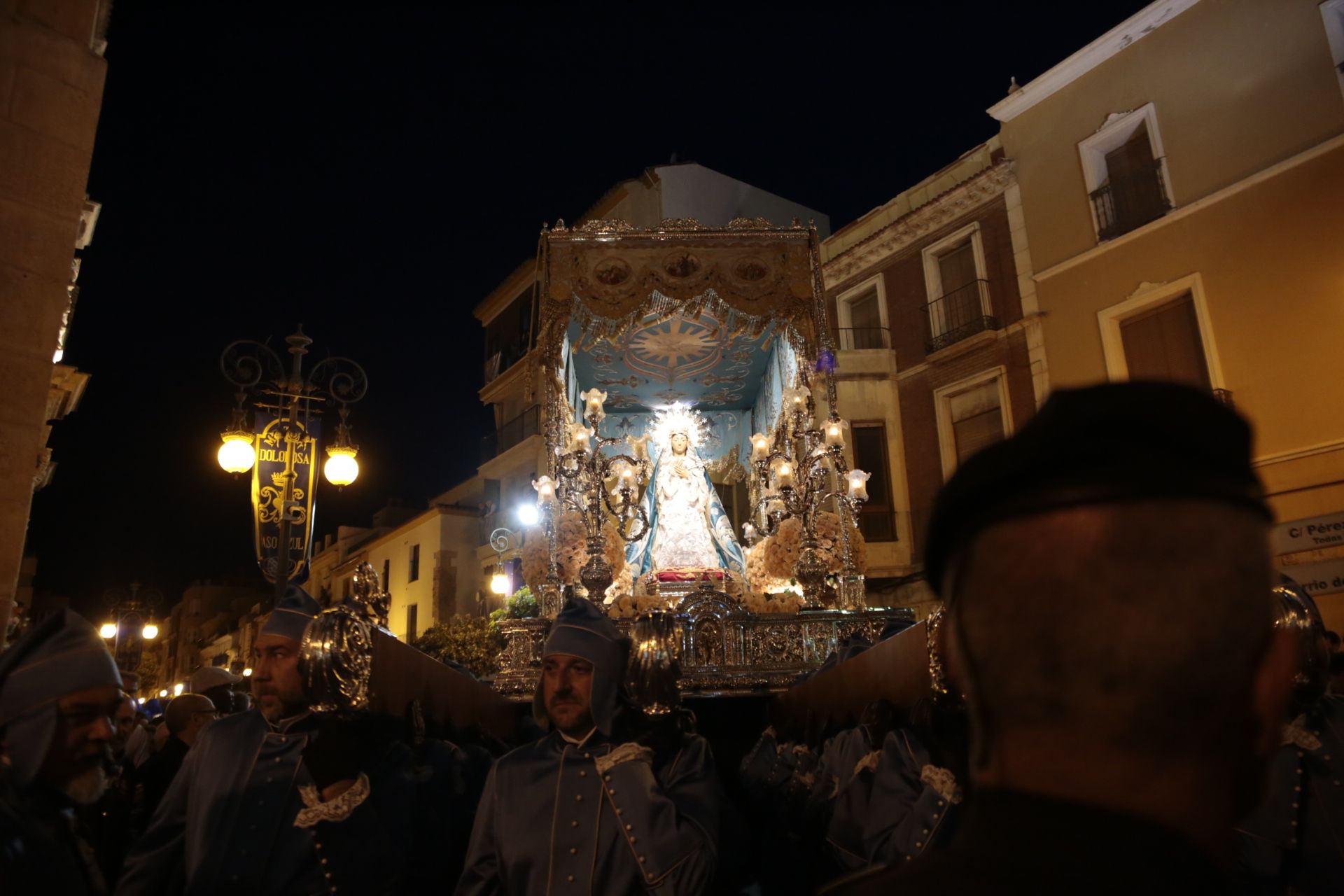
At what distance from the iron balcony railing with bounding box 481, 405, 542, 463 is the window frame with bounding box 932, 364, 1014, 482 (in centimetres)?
1235

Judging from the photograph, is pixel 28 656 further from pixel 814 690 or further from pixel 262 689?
pixel 814 690

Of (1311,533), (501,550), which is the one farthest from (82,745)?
(1311,533)

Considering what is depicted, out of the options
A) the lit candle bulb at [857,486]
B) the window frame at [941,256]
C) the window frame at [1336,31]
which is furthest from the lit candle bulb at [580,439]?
the window frame at [1336,31]

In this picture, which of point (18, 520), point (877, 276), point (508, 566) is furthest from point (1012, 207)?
point (18, 520)

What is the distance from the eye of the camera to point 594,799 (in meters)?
3.15

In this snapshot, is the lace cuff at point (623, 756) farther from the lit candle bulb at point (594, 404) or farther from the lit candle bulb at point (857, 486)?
the lit candle bulb at point (594, 404)

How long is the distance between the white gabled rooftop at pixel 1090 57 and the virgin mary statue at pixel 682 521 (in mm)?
10785

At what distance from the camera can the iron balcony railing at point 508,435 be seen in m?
26.6

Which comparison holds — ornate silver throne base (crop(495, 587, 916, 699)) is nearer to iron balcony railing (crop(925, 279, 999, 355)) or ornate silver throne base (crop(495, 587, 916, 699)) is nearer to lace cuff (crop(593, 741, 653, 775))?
lace cuff (crop(593, 741, 653, 775))

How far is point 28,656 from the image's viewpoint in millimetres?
2355

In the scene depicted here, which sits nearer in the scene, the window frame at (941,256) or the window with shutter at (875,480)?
the window frame at (941,256)

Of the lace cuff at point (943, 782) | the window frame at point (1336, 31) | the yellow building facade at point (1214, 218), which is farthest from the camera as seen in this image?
the window frame at point (1336, 31)

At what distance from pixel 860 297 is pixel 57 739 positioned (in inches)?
743

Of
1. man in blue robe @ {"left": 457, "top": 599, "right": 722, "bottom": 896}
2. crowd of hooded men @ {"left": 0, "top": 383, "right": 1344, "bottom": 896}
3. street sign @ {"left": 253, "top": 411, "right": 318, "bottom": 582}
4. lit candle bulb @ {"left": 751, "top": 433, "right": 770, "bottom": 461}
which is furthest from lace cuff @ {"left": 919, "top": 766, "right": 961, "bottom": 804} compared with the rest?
street sign @ {"left": 253, "top": 411, "right": 318, "bottom": 582}
